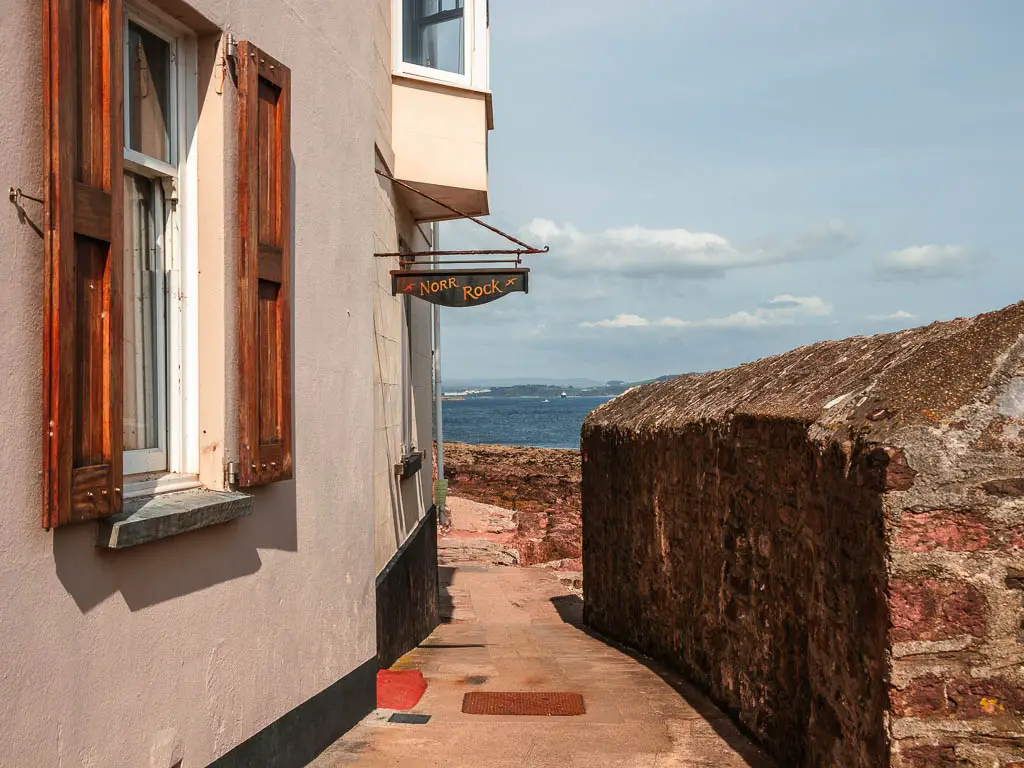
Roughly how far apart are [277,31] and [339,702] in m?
3.67

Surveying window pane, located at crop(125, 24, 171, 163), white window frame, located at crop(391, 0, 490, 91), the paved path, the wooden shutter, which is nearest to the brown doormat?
the paved path

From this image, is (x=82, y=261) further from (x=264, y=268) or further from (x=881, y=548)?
(x=881, y=548)

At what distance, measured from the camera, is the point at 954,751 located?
137 inches

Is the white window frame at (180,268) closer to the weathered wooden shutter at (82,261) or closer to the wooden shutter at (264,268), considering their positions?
the wooden shutter at (264,268)

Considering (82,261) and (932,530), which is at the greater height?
(82,261)

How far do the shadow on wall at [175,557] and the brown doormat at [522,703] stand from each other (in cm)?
210

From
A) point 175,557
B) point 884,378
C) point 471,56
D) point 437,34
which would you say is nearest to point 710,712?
point 884,378

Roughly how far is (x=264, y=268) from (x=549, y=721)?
3.28 meters

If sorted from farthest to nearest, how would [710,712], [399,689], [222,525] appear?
[399,689] < [710,712] < [222,525]

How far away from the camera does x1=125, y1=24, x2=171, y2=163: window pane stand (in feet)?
13.1

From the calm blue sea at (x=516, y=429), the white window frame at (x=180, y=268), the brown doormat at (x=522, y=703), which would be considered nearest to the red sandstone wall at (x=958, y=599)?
the white window frame at (x=180, y=268)

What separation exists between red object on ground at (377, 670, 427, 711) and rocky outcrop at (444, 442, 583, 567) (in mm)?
9925

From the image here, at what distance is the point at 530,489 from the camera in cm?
3000

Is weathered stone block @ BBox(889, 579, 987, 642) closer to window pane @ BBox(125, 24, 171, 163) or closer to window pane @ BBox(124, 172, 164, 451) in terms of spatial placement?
window pane @ BBox(124, 172, 164, 451)
